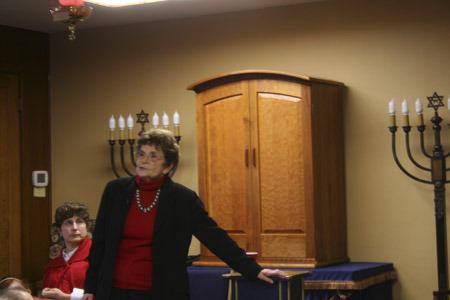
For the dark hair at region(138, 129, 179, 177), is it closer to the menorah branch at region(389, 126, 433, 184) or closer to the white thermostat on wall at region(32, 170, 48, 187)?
the menorah branch at region(389, 126, 433, 184)

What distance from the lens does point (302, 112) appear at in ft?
17.3

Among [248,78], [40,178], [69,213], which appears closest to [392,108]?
[248,78]

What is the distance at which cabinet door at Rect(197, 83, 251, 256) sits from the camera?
17.8ft

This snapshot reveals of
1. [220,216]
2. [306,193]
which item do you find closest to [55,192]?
[220,216]

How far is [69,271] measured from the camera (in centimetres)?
470

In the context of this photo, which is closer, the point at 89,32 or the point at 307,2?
the point at 307,2

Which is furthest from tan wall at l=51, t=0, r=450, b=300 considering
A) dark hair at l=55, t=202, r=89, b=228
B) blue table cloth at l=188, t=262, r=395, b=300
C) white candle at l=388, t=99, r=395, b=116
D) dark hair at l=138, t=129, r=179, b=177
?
dark hair at l=138, t=129, r=179, b=177

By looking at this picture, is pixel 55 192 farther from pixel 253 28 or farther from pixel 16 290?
pixel 16 290

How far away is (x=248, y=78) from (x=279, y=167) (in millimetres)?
585

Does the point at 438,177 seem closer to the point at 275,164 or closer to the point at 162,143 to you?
the point at 275,164

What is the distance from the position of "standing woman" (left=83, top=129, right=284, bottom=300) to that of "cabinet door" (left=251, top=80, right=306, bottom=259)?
1.64 metres

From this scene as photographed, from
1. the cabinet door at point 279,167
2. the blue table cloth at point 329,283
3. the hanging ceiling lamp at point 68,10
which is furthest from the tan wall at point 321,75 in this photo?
the hanging ceiling lamp at point 68,10

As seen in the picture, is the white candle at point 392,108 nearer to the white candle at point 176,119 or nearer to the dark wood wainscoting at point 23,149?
the white candle at point 176,119

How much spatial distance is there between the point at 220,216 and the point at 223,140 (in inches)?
18.8
